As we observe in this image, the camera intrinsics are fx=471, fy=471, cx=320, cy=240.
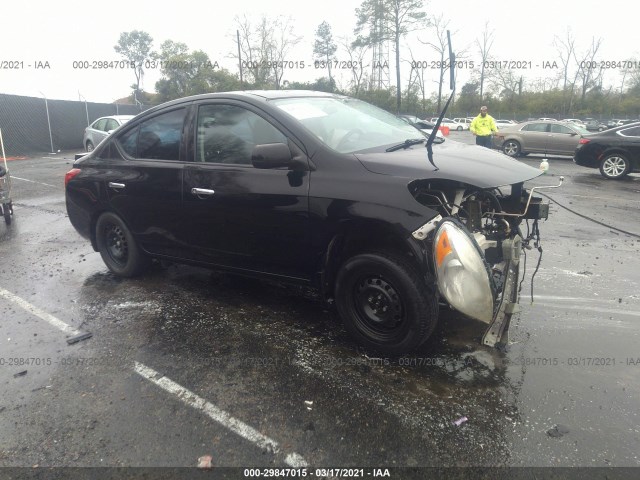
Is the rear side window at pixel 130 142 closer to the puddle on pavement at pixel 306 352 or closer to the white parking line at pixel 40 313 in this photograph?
the puddle on pavement at pixel 306 352

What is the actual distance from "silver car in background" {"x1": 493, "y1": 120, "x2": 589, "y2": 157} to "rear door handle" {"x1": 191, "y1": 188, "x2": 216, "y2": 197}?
16070 mm

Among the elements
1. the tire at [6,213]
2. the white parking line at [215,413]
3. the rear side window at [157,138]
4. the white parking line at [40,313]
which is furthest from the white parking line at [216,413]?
A: the tire at [6,213]

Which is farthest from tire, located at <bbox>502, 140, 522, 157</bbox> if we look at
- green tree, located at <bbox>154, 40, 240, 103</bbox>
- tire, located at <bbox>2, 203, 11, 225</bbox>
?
green tree, located at <bbox>154, 40, 240, 103</bbox>

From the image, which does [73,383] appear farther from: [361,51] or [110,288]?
[361,51]

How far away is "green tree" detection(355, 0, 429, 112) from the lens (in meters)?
39.8

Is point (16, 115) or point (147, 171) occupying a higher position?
point (16, 115)

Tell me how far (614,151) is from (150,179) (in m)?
12.2

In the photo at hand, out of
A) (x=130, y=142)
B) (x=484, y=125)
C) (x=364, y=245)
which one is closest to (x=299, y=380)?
(x=364, y=245)

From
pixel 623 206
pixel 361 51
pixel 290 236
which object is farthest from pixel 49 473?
pixel 361 51

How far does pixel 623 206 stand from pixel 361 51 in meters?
42.4

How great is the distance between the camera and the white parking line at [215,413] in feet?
7.88

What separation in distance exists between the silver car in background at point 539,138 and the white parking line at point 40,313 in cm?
1678

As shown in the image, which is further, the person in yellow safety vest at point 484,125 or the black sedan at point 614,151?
the person in yellow safety vest at point 484,125

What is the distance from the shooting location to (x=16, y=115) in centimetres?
2058
